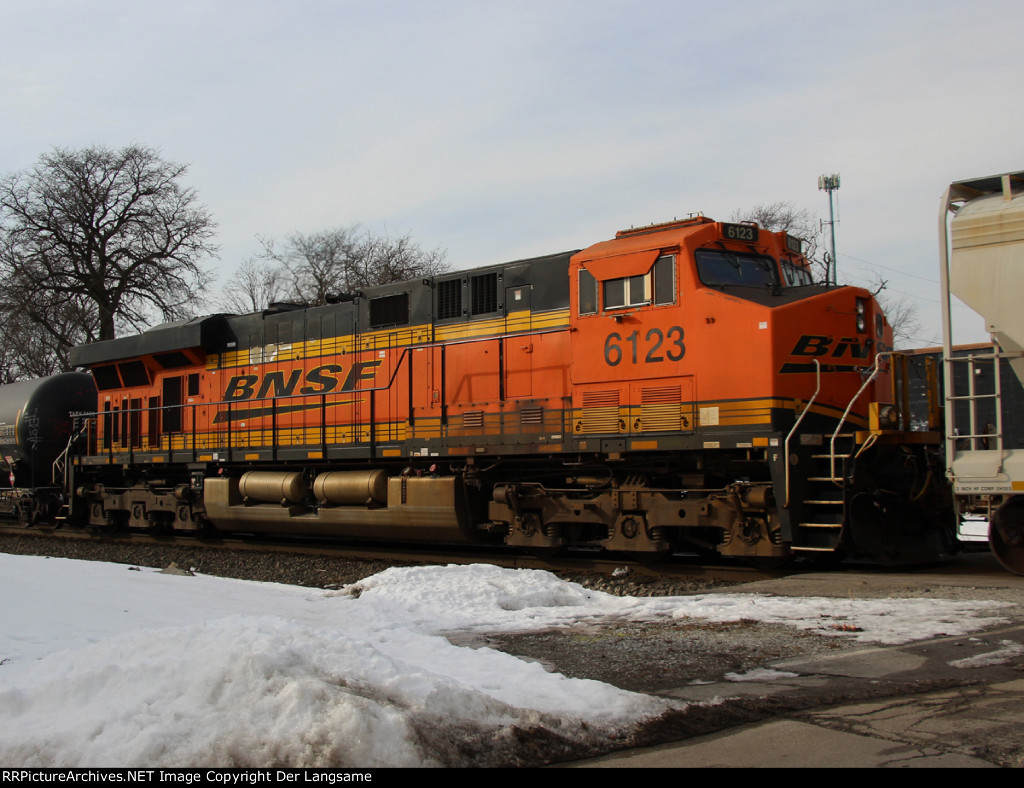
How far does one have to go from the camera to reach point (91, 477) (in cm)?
1922

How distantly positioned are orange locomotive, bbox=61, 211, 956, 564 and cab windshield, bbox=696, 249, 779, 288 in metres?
0.03

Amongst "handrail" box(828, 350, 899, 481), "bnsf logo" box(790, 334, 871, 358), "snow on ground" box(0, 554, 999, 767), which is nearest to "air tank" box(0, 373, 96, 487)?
"snow on ground" box(0, 554, 999, 767)

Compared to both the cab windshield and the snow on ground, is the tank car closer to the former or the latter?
the snow on ground

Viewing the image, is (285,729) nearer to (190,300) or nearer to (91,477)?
(91,477)

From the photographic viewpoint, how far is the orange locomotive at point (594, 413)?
9.75 metres

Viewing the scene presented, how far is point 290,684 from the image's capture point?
4.14 metres

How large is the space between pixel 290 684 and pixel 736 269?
7.84 metres

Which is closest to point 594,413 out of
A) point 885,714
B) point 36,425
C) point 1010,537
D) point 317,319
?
point 1010,537

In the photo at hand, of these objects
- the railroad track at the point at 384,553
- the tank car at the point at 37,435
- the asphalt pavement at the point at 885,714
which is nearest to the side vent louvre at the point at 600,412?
the railroad track at the point at 384,553

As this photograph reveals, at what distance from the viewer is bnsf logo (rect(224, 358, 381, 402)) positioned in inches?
560

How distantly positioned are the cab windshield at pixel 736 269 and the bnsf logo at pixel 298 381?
5.70 meters

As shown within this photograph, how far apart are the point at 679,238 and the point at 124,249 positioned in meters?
29.2

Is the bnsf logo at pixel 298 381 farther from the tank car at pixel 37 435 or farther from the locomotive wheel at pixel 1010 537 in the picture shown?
the locomotive wheel at pixel 1010 537

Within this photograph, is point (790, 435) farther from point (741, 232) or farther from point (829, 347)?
point (741, 232)
